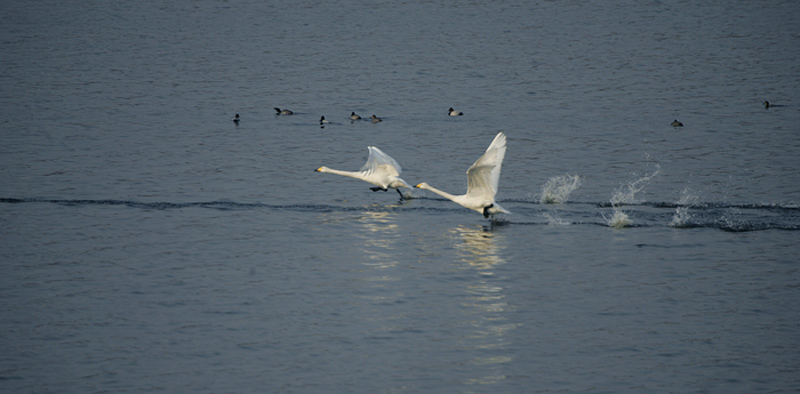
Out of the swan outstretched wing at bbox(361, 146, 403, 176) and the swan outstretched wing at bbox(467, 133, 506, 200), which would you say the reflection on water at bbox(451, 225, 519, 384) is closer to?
the swan outstretched wing at bbox(467, 133, 506, 200)

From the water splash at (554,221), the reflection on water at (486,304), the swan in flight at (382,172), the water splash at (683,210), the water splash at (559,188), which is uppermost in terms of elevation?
the swan in flight at (382,172)

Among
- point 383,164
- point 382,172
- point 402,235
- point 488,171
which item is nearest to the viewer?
point 488,171

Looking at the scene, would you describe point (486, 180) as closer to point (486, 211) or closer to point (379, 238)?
point (486, 211)

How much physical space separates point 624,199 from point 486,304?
24.6ft

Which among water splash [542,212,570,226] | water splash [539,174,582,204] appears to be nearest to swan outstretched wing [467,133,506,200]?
water splash [542,212,570,226]

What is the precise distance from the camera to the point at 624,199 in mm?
20609

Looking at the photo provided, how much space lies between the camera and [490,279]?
1538 cm

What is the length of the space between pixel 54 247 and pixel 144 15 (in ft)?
161

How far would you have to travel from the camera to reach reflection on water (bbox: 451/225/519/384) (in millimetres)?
12211

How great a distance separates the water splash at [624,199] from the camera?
61.2ft

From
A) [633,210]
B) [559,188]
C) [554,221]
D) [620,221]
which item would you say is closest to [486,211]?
[554,221]

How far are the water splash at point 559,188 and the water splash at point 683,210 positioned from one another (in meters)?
2.38

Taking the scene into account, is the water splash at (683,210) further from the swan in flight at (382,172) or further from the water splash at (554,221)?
the swan in flight at (382,172)

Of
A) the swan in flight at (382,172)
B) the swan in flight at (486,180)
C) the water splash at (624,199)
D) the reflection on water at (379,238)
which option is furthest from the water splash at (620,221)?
the swan in flight at (382,172)
